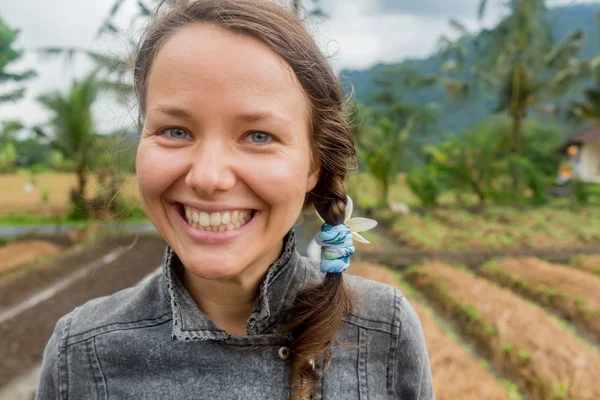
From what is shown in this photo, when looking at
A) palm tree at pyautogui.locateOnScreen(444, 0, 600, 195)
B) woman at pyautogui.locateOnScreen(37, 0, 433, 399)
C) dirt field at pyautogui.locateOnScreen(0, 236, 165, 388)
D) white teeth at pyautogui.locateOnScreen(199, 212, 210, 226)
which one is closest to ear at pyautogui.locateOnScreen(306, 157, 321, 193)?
woman at pyautogui.locateOnScreen(37, 0, 433, 399)

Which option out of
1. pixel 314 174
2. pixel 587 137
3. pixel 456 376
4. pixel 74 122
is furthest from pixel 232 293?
pixel 587 137

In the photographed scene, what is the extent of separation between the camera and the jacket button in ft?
3.07

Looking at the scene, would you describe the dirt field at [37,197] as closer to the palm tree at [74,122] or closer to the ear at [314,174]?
the palm tree at [74,122]

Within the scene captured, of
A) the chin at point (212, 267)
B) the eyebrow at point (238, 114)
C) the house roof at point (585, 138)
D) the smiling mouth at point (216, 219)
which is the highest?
the house roof at point (585, 138)

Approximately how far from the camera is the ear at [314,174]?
0.94m

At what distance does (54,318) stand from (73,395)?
4.48 meters

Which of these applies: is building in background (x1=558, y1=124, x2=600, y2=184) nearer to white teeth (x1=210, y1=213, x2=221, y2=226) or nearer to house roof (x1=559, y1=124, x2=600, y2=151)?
house roof (x1=559, y1=124, x2=600, y2=151)

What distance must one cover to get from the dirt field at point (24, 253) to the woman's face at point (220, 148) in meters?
6.95

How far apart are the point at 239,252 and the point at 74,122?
Answer: 1018 cm

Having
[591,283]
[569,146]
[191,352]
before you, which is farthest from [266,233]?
[569,146]

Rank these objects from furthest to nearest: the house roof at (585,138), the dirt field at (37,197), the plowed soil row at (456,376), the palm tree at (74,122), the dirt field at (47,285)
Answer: the house roof at (585,138), the dirt field at (37,197), the palm tree at (74,122), the dirt field at (47,285), the plowed soil row at (456,376)

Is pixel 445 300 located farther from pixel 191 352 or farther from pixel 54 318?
pixel 191 352

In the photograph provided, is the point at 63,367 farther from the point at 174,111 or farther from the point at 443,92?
the point at 443,92

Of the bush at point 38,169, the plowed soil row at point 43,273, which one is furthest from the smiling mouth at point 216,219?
the bush at point 38,169
